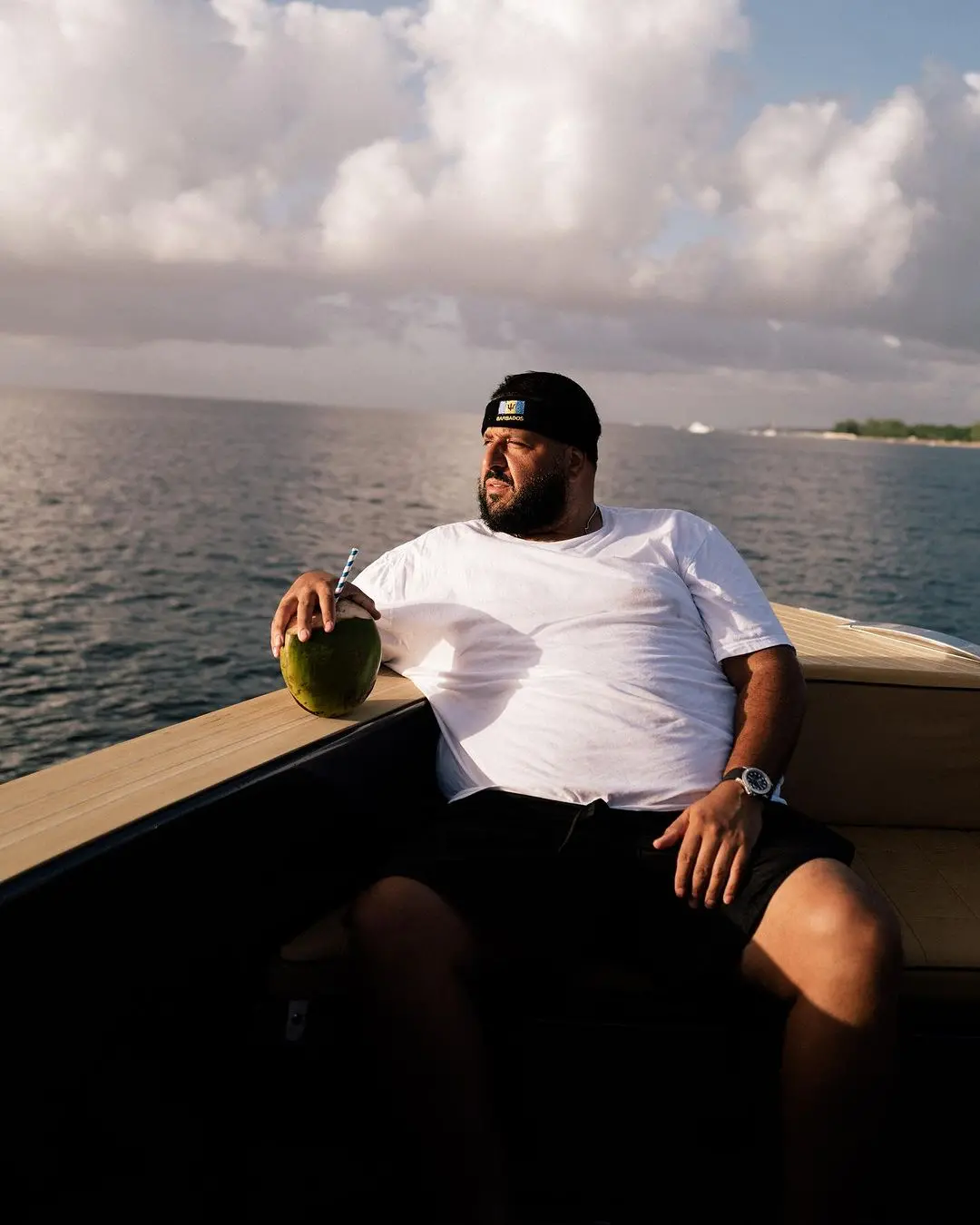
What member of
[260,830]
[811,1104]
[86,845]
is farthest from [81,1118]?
[811,1104]

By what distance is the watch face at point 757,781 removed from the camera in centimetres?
221

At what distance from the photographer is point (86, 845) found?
62.1 inches

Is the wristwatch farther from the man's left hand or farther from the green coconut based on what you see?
the green coconut

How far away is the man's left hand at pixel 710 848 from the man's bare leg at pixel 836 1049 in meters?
0.18

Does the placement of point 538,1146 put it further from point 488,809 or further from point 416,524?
point 416,524

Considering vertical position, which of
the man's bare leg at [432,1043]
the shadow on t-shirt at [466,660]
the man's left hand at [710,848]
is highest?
the shadow on t-shirt at [466,660]

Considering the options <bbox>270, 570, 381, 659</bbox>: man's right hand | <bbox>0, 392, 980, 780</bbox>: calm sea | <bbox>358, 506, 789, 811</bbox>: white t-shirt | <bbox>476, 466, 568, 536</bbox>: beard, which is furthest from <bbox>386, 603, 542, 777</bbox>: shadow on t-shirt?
<bbox>0, 392, 980, 780</bbox>: calm sea

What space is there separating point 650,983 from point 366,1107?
2.06 ft

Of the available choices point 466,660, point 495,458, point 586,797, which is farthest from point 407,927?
point 495,458

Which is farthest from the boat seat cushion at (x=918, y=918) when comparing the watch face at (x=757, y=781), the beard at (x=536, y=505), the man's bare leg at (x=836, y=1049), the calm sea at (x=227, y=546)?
the calm sea at (x=227, y=546)

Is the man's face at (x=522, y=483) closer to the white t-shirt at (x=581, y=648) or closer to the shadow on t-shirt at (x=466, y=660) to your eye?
the white t-shirt at (x=581, y=648)

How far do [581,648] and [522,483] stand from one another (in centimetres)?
49

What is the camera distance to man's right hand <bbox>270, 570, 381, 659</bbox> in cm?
241

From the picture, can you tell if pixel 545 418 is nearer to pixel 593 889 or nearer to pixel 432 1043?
pixel 593 889
